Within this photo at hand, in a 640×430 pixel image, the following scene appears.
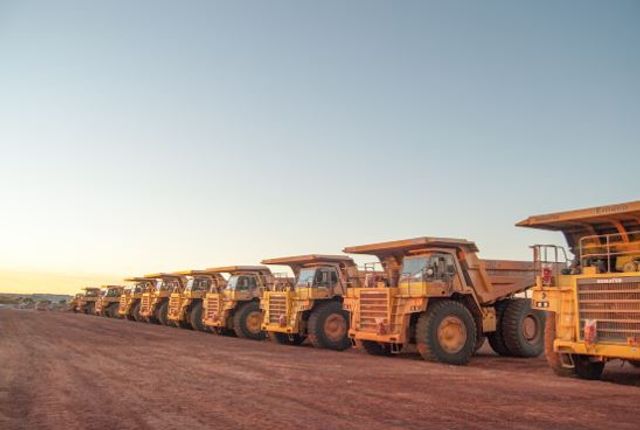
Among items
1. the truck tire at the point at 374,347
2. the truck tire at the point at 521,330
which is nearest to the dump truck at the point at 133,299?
the truck tire at the point at 374,347

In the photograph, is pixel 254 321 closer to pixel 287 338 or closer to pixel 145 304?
pixel 287 338

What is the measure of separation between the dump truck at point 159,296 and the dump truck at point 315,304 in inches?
531

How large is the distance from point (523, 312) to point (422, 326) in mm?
3642

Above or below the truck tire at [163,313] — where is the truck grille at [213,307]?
above

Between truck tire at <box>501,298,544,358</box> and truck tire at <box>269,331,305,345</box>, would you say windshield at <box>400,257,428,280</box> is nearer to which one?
truck tire at <box>501,298,544,358</box>

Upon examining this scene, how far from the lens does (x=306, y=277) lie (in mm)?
20172

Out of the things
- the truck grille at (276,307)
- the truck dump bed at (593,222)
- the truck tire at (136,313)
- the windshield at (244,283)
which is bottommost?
the truck tire at (136,313)

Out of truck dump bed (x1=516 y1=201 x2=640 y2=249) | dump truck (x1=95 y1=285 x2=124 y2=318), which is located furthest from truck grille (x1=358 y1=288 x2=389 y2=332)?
dump truck (x1=95 y1=285 x2=124 y2=318)

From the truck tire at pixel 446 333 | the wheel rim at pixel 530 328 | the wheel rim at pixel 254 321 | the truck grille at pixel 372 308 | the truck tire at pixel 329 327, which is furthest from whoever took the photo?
the wheel rim at pixel 254 321

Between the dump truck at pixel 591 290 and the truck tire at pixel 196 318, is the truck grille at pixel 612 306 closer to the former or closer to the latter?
the dump truck at pixel 591 290

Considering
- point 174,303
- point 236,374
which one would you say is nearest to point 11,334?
Answer: point 174,303

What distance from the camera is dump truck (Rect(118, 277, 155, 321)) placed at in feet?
133

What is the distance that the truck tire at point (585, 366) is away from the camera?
1130cm

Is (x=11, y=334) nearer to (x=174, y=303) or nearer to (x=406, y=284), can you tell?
(x=174, y=303)
